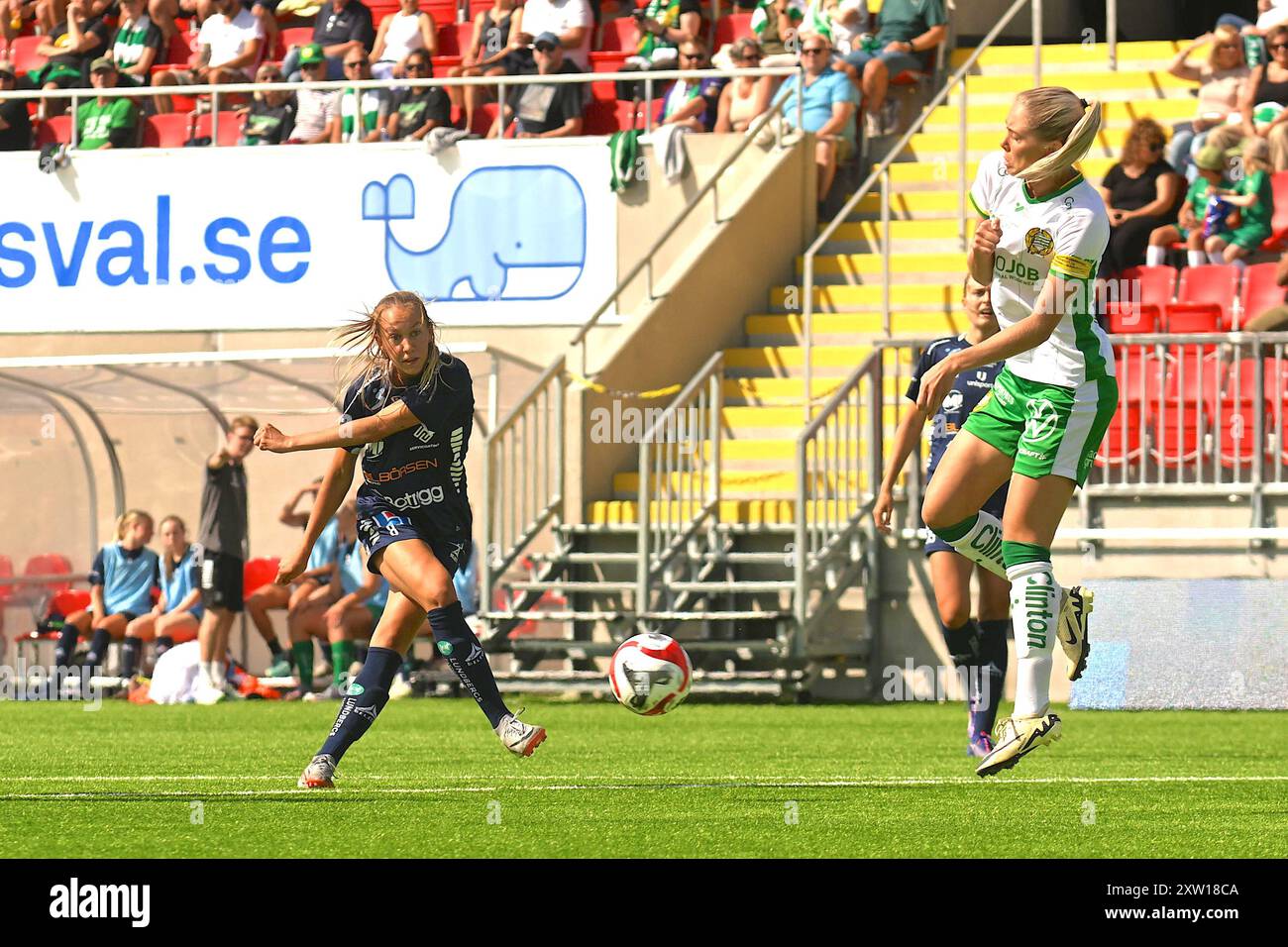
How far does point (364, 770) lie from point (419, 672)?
720 centimetres

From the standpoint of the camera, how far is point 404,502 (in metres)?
8.79

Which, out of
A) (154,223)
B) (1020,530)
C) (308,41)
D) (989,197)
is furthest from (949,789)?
(308,41)

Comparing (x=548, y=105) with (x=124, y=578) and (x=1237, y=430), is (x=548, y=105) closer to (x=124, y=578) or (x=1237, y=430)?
(x=124, y=578)

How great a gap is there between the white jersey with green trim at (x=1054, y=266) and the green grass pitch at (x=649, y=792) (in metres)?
1.52

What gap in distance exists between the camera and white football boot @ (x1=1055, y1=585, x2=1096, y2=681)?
8.63 metres

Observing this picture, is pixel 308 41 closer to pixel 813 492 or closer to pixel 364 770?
pixel 813 492

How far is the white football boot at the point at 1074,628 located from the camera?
863cm

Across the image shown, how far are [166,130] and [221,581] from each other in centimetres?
616

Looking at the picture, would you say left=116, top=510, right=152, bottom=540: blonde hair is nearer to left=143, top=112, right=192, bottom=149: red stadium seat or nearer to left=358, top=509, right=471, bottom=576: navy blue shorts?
left=143, top=112, right=192, bottom=149: red stadium seat

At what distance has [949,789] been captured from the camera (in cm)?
859

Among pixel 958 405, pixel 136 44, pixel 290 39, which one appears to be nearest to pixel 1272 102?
pixel 958 405

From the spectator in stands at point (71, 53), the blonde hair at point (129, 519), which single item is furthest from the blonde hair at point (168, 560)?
the spectator in stands at point (71, 53)

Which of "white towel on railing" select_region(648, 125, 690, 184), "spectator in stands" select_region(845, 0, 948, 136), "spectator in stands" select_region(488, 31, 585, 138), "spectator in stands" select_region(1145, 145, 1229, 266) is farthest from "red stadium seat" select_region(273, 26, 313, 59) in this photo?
"spectator in stands" select_region(1145, 145, 1229, 266)
